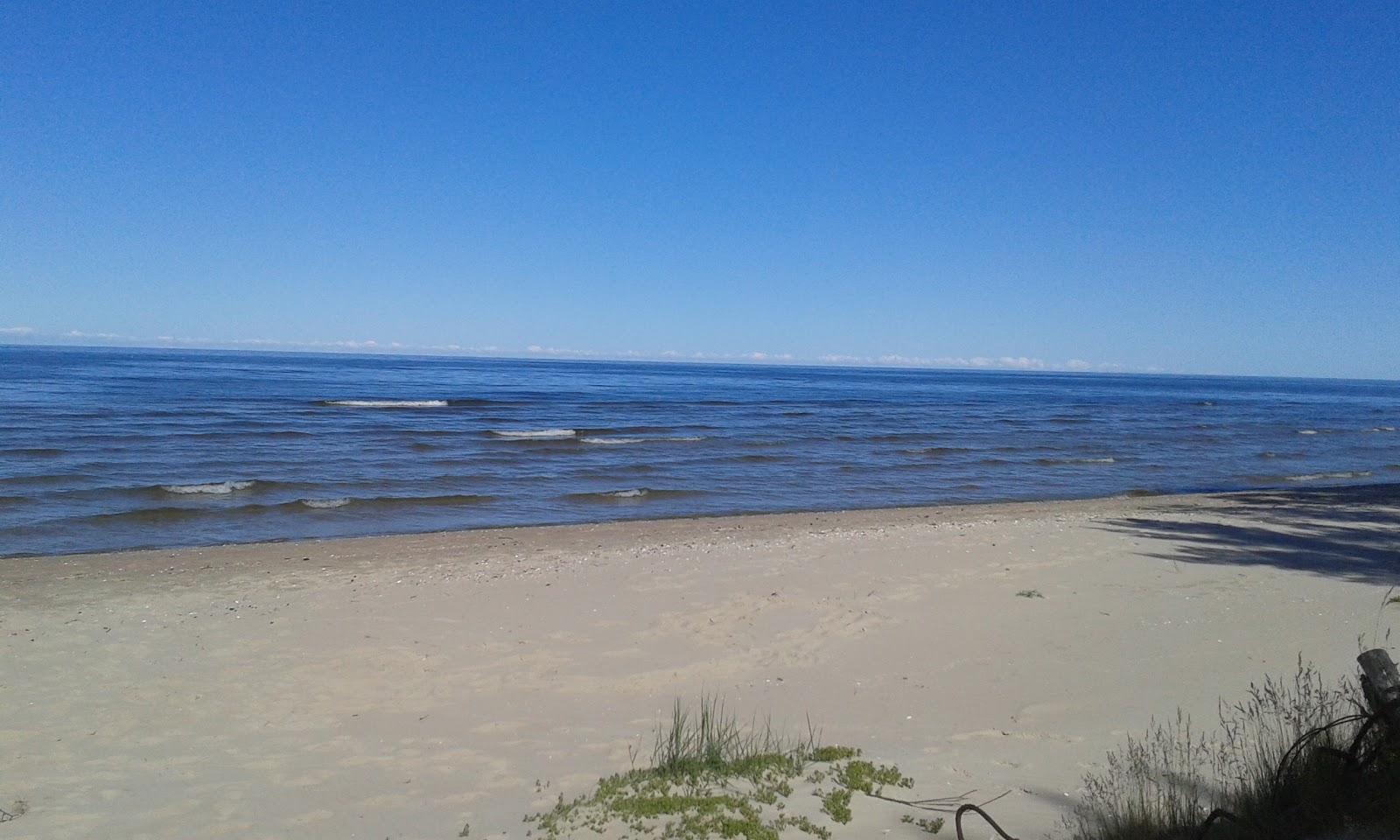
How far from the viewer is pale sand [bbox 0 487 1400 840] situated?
4902 millimetres

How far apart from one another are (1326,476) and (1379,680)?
81.3 feet

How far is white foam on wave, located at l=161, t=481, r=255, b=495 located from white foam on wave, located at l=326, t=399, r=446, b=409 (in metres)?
23.5

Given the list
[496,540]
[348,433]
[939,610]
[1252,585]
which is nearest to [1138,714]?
[939,610]

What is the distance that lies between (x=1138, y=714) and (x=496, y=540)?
9.66m

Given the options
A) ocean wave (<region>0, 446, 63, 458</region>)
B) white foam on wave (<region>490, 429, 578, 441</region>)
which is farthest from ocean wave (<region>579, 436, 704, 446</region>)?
ocean wave (<region>0, 446, 63, 458</region>)

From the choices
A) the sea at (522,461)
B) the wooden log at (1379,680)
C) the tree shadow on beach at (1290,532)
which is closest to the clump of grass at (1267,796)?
the wooden log at (1379,680)

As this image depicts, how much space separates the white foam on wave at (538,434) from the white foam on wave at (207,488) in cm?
1172

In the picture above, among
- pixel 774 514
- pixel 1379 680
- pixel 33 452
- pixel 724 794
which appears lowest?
pixel 774 514

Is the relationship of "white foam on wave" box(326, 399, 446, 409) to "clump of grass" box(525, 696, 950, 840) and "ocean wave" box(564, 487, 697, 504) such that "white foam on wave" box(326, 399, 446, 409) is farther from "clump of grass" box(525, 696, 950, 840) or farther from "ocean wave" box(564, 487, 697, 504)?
"clump of grass" box(525, 696, 950, 840)

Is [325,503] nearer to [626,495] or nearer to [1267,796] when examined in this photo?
[626,495]

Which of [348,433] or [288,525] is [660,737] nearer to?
[288,525]

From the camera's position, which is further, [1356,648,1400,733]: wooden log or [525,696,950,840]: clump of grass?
[525,696,950,840]: clump of grass

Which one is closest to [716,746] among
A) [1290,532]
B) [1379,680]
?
[1379,680]

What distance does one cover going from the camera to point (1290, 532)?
43.3 ft
